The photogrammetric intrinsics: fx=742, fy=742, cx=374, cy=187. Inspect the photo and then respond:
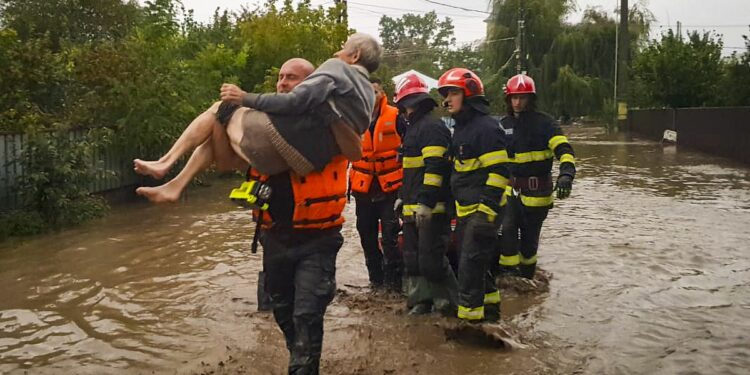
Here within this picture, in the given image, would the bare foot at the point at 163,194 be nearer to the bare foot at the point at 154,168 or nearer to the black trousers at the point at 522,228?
the bare foot at the point at 154,168

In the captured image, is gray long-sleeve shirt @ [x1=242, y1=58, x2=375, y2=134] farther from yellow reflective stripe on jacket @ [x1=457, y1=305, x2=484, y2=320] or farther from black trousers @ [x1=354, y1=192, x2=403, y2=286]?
black trousers @ [x1=354, y1=192, x2=403, y2=286]

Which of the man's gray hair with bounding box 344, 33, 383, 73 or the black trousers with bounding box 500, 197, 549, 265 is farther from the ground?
the man's gray hair with bounding box 344, 33, 383, 73

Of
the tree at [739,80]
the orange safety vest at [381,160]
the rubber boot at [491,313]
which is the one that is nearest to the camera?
the rubber boot at [491,313]

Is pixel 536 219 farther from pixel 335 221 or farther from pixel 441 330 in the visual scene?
pixel 335 221

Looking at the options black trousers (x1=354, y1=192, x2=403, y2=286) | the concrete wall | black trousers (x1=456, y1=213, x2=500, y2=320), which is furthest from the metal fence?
the concrete wall

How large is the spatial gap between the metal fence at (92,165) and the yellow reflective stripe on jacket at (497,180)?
7.28m

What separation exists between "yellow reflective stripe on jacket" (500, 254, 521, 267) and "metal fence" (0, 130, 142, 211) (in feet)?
22.2

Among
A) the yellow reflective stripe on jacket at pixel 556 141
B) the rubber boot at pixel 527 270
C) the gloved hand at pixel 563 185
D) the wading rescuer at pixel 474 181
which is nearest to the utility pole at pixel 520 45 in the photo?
the yellow reflective stripe on jacket at pixel 556 141

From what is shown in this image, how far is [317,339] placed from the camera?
13.4 feet

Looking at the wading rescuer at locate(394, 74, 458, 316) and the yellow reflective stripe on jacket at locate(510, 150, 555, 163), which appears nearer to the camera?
the wading rescuer at locate(394, 74, 458, 316)

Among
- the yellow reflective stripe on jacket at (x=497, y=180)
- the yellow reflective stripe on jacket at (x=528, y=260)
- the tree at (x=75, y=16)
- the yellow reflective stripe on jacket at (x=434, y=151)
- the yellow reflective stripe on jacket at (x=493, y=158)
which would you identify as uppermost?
the tree at (x=75, y=16)

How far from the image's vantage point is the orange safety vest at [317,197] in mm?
3982

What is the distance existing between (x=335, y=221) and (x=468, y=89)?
2070 millimetres

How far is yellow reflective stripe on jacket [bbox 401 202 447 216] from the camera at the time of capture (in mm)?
5954
